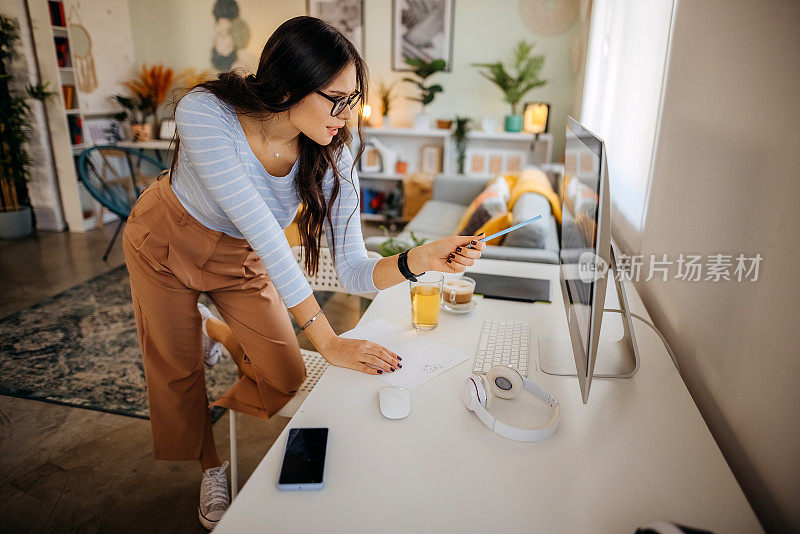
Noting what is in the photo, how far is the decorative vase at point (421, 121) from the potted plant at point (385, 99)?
298 mm

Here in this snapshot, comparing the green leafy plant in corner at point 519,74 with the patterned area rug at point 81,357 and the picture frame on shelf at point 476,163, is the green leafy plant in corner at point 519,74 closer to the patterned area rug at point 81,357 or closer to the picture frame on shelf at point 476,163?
the picture frame on shelf at point 476,163

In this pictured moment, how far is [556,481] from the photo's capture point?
2.54 ft

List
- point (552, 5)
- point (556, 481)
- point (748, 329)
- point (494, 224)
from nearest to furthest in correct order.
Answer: point (556, 481)
point (748, 329)
point (494, 224)
point (552, 5)

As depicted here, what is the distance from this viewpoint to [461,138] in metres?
4.78

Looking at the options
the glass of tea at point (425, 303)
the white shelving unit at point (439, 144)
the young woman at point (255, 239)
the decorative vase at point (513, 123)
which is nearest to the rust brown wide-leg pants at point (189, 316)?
the young woman at point (255, 239)

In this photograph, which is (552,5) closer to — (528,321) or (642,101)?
(642,101)

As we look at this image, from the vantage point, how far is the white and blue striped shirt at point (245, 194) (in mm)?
1099

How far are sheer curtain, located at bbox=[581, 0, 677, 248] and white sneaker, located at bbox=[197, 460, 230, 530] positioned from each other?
159 cm

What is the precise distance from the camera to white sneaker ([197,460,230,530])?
152 centimetres

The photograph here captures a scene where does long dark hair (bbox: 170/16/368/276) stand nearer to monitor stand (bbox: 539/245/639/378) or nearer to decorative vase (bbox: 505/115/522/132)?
monitor stand (bbox: 539/245/639/378)

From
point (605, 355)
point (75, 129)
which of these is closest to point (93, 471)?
point (605, 355)

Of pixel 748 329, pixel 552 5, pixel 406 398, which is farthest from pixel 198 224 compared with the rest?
pixel 552 5

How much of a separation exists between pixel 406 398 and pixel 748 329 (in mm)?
616

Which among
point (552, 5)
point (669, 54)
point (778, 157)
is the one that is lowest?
point (778, 157)
